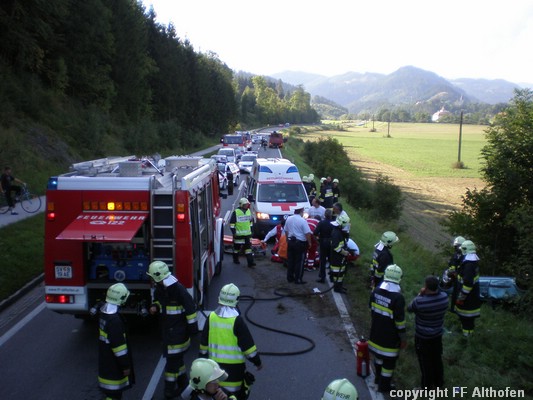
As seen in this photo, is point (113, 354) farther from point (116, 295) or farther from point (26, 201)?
point (26, 201)

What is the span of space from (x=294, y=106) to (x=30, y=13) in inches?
6621

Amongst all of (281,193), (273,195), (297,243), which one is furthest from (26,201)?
(297,243)

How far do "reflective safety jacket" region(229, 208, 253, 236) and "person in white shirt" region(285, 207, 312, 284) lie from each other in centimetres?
146

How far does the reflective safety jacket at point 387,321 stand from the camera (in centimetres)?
624

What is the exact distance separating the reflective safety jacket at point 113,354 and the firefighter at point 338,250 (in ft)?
18.1

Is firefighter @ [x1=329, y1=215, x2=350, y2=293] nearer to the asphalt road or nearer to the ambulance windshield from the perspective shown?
the asphalt road

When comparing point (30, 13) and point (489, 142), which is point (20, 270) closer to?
point (489, 142)

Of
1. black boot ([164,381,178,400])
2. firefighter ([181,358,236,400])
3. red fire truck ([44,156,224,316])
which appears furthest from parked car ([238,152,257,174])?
firefighter ([181,358,236,400])

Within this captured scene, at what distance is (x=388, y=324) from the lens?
20.8 feet

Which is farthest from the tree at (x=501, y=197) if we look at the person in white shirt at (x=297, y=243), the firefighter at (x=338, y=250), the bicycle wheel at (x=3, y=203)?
the bicycle wheel at (x=3, y=203)

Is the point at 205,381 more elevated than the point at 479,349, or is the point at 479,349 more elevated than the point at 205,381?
the point at 205,381

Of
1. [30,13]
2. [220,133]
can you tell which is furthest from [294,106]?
[30,13]

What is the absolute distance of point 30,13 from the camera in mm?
27922

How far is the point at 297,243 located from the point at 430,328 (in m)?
4.98
